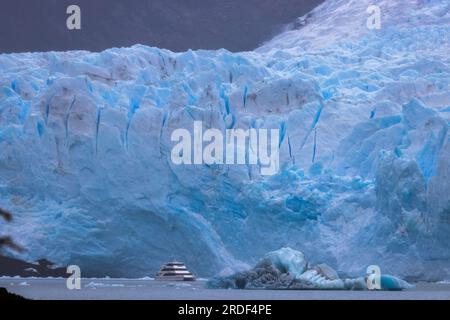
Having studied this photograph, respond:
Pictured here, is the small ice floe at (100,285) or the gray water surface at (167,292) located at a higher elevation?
the small ice floe at (100,285)

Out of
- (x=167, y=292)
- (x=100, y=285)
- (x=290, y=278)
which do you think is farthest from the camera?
(x=100, y=285)

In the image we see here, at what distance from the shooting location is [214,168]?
38.9 ft

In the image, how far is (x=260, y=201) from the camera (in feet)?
38.5

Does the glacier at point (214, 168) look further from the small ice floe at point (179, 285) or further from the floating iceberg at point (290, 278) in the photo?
the floating iceberg at point (290, 278)

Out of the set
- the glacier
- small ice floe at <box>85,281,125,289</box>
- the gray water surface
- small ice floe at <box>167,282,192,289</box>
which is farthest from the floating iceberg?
small ice floe at <box>85,281,125,289</box>

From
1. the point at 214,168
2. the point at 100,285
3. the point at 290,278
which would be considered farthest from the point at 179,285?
the point at 214,168

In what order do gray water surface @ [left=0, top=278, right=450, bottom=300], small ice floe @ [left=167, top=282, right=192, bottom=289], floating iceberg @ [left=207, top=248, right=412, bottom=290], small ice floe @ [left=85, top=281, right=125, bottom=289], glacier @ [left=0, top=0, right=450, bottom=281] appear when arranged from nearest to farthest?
gray water surface @ [left=0, top=278, right=450, bottom=300] → floating iceberg @ [left=207, top=248, right=412, bottom=290] → small ice floe @ [left=85, top=281, right=125, bottom=289] → small ice floe @ [left=167, top=282, right=192, bottom=289] → glacier @ [left=0, top=0, right=450, bottom=281]

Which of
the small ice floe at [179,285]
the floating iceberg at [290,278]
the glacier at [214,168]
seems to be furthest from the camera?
the glacier at [214,168]

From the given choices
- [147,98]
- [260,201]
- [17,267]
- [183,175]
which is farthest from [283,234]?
[17,267]

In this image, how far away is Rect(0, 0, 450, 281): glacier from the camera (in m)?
11.3

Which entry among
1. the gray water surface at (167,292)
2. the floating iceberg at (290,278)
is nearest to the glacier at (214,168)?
the gray water surface at (167,292)

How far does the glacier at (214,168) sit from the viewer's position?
11258 millimetres

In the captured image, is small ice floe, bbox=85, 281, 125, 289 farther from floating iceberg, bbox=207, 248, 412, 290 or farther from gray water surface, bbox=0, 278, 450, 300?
floating iceberg, bbox=207, 248, 412, 290

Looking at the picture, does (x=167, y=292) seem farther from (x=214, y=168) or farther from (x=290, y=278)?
(x=214, y=168)
